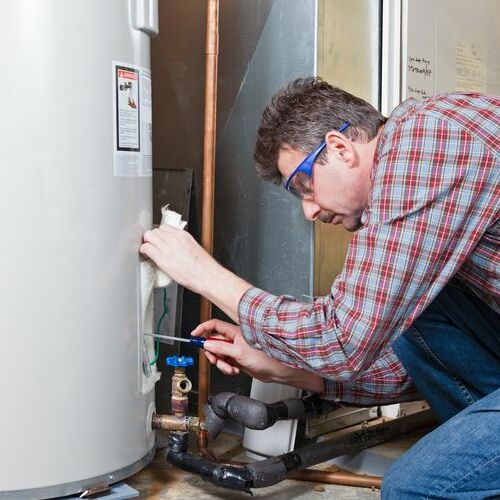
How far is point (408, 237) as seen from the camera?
4.14ft

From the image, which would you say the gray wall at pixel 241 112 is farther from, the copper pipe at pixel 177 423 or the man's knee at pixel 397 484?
the man's knee at pixel 397 484

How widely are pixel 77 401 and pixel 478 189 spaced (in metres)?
0.81

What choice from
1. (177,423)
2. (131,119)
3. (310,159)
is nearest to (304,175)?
(310,159)

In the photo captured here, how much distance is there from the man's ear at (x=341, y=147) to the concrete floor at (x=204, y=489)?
2.58 feet

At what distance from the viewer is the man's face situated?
144cm

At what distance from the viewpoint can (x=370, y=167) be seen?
144 cm

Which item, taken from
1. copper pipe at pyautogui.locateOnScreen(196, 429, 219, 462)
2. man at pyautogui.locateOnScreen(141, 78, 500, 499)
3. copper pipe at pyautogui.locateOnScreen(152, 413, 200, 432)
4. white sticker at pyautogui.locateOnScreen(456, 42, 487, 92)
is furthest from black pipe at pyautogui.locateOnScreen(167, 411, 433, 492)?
white sticker at pyautogui.locateOnScreen(456, 42, 487, 92)

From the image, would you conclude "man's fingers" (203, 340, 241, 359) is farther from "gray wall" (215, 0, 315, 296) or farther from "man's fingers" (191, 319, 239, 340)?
"gray wall" (215, 0, 315, 296)

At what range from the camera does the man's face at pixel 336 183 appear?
1.44 m

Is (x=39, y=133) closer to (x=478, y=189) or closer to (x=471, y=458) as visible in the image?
(x=478, y=189)

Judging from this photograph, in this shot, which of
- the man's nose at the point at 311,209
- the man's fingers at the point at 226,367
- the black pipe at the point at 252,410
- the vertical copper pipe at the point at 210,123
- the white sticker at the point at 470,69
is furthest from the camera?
the white sticker at the point at 470,69

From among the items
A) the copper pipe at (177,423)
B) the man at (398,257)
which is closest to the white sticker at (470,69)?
the man at (398,257)

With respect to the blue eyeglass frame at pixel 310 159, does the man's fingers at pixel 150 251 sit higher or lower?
lower

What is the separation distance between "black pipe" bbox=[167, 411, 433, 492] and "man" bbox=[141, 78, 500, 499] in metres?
0.25
